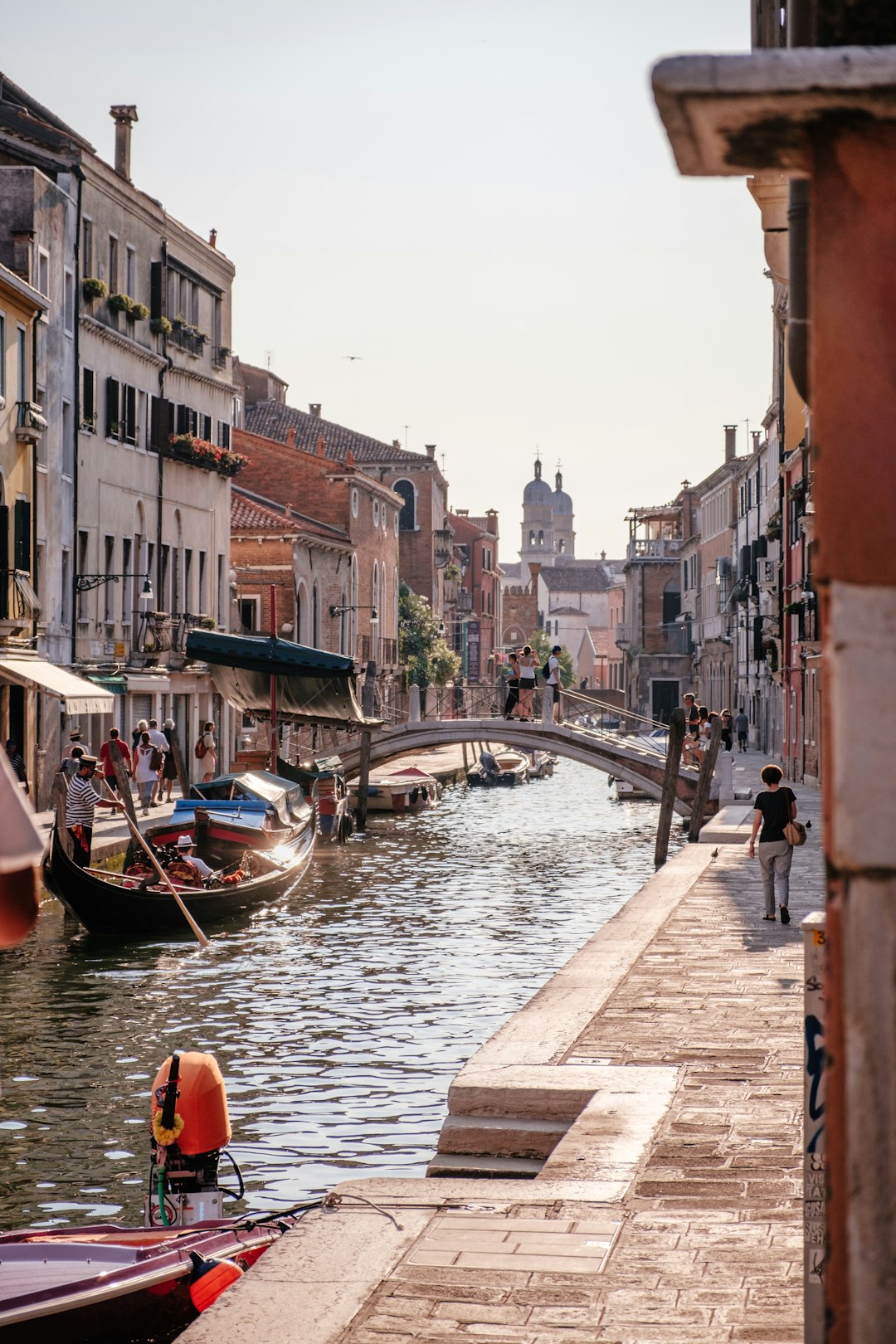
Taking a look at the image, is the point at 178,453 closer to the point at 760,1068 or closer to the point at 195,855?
the point at 195,855

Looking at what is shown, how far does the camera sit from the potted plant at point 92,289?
2936cm

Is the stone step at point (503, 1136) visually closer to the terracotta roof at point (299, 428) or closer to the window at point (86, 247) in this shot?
the window at point (86, 247)

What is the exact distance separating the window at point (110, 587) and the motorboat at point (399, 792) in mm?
7539

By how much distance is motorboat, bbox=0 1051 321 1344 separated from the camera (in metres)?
6.15

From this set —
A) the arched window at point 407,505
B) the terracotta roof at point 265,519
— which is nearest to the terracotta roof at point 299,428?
the arched window at point 407,505

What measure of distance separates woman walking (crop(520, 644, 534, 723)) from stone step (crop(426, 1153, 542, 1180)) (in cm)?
2774

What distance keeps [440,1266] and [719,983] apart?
568cm

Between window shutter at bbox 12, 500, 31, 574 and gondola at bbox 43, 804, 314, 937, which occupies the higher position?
window shutter at bbox 12, 500, 31, 574

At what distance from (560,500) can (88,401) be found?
165 metres

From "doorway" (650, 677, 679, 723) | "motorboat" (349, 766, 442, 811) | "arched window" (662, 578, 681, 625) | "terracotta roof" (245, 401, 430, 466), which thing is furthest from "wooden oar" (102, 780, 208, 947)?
"arched window" (662, 578, 681, 625)

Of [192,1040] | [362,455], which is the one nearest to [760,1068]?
[192,1040]

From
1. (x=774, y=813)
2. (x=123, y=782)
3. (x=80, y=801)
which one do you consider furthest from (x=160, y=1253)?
(x=123, y=782)

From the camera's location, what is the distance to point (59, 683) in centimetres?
2464

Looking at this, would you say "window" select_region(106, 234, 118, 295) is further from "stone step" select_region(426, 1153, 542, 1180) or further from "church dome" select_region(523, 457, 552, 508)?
"church dome" select_region(523, 457, 552, 508)
